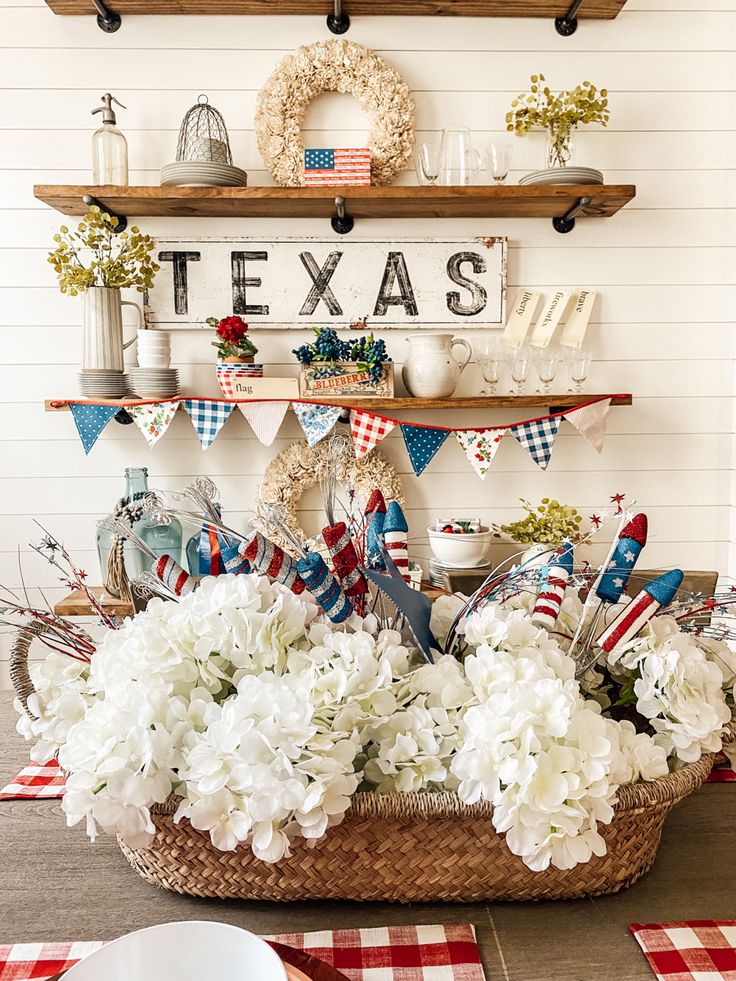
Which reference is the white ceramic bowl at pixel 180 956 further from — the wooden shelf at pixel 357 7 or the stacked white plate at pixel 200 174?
the wooden shelf at pixel 357 7

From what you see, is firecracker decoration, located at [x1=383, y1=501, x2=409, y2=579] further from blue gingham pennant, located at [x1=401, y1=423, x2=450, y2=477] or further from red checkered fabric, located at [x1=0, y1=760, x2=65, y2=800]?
blue gingham pennant, located at [x1=401, y1=423, x2=450, y2=477]

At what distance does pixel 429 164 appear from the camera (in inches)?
93.6

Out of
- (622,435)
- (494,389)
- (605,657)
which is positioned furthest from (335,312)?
(605,657)

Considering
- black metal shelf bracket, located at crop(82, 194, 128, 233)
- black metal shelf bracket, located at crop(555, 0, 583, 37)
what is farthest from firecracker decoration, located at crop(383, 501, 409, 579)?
black metal shelf bracket, located at crop(555, 0, 583, 37)

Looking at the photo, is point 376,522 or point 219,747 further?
point 376,522

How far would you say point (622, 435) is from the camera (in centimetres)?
266

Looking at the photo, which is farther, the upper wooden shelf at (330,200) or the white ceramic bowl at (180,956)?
the upper wooden shelf at (330,200)

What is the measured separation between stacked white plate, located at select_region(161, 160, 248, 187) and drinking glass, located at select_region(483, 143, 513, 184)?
72 centimetres

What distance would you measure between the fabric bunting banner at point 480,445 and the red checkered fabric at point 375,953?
183 cm

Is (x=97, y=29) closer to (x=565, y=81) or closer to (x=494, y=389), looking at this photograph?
(x=565, y=81)

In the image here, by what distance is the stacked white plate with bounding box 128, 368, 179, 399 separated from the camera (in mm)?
2398

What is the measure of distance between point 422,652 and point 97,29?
7.88 feet

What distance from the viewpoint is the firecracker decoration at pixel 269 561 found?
2.65ft

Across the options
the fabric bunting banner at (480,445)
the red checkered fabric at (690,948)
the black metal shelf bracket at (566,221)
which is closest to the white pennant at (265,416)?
the fabric bunting banner at (480,445)
